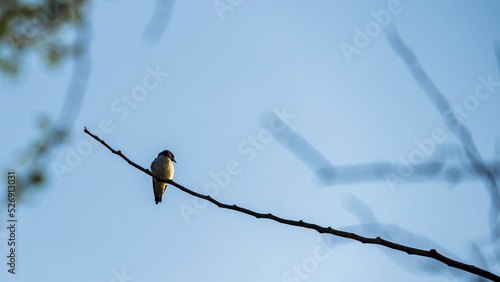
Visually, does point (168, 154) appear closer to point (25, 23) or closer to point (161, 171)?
point (161, 171)

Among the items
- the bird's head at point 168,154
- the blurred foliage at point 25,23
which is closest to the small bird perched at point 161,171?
the bird's head at point 168,154

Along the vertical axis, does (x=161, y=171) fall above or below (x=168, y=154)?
below

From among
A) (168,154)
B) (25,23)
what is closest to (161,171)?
(168,154)

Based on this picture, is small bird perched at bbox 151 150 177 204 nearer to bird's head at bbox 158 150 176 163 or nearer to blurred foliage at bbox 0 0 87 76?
bird's head at bbox 158 150 176 163

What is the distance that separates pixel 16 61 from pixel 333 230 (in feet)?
10.6

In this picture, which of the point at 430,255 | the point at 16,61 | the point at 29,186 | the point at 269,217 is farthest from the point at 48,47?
the point at 430,255

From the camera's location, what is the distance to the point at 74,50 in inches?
66.4

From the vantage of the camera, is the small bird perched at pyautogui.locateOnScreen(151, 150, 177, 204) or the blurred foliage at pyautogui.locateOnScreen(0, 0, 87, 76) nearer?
the blurred foliage at pyautogui.locateOnScreen(0, 0, 87, 76)

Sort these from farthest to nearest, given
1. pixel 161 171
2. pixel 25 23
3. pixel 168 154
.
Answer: pixel 168 154
pixel 161 171
pixel 25 23

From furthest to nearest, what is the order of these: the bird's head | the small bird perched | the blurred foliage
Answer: the bird's head < the small bird perched < the blurred foliage

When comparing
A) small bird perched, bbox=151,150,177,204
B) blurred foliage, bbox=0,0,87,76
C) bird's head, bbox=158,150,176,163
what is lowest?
blurred foliage, bbox=0,0,87,76

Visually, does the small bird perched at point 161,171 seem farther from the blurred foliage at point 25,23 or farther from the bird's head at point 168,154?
the blurred foliage at point 25,23

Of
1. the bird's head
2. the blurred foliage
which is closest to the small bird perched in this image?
the bird's head

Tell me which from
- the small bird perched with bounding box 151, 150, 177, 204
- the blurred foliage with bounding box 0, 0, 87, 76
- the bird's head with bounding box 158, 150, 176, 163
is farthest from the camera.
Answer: the bird's head with bounding box 158, 150, 176, 163
